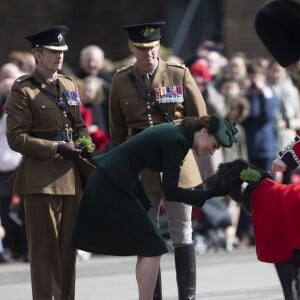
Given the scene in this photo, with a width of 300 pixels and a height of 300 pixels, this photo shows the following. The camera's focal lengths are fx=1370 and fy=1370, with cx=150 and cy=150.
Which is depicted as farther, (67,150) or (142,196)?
(67,150)

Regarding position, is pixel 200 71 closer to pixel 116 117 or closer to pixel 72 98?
pixel 116 117

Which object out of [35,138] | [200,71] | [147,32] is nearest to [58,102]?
[35,138]

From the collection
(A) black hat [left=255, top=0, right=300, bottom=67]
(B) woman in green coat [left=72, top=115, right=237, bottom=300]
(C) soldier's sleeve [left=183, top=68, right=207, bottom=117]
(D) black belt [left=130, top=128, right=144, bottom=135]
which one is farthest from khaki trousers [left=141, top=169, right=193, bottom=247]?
(A) black hat [left=255, top=0, right=300, bottom=67]

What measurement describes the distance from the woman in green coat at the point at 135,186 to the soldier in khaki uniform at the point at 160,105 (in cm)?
86

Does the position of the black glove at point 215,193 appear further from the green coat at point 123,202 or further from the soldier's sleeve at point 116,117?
the soldier's sleeve at point 116,117

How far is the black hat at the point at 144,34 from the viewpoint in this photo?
937cm

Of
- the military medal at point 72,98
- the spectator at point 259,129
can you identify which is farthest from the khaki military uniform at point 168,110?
the spectator at point 259,129

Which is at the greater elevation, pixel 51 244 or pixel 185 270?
pixel 51 244

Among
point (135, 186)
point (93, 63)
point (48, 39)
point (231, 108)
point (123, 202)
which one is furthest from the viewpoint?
point (93, 63)

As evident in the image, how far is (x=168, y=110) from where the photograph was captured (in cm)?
948

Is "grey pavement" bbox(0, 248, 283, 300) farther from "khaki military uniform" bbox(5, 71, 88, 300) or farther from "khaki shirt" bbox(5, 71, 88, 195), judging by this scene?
"khaki shirt" bbox(5, 71, 88, 195)

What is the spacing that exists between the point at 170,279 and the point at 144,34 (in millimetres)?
3002

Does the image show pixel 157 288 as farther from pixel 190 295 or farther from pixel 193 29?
pixel 193 29

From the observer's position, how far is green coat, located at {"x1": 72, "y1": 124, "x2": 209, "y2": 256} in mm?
8469
